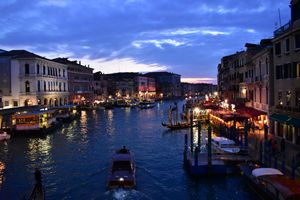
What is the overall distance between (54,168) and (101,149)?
328 inches

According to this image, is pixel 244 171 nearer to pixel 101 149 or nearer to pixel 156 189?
pixel 156 189

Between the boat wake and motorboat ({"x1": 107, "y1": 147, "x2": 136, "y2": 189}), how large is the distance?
330 mm

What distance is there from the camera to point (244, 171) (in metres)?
22.0

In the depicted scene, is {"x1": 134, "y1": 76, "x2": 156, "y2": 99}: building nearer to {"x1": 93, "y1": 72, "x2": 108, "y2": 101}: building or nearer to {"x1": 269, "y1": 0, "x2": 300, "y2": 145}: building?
{"x1": 93, "y1": 72, "x2": 108, "y2": 101}: building

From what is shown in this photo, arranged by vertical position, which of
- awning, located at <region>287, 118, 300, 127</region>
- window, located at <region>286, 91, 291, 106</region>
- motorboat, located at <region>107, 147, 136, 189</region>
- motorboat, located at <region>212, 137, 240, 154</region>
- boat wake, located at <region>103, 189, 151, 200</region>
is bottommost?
boat wake, located at <region>103, 189, 151, 200</region>

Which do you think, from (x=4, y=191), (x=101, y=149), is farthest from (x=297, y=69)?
(x=4, y=191)

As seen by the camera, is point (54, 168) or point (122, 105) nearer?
point (54, 168)

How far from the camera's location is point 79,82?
99125 mm

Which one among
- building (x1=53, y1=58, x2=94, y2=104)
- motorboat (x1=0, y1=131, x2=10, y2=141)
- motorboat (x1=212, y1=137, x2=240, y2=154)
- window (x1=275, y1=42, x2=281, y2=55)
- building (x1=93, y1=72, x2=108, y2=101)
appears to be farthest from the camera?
building (x1=93, y1=72, x2=108, y2=101)

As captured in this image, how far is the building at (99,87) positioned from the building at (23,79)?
50820mm

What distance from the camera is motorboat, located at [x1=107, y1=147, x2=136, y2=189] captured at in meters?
20.8

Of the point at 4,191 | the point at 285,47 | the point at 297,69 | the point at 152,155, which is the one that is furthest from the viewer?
the point at 152,155

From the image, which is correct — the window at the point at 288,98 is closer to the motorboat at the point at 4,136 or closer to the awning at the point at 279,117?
the awning at the point at 279,117

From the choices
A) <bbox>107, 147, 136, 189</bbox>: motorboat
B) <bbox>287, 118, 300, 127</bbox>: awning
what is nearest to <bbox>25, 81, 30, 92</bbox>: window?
<bbox>107, 147, 136, 189</bbox>: motorboat
